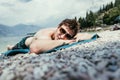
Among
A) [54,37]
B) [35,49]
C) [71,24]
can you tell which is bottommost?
[35,49]

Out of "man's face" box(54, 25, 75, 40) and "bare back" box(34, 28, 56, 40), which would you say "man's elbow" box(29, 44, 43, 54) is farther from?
"man's face" box(54, 25, 75, 40)

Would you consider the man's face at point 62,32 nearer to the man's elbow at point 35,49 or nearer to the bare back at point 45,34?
the bare back at point 45,34

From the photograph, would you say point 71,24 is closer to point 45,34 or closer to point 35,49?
point 45,34

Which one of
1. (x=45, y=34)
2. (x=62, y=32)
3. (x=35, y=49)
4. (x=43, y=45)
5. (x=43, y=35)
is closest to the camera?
(x=35, y=49)

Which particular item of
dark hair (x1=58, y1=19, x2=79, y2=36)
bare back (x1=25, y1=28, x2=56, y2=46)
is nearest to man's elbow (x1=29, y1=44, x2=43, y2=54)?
bare back (x1=25, y1=28, x2=56, y2=46)

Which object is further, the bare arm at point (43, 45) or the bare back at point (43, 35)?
the bare back at point (43, 35)

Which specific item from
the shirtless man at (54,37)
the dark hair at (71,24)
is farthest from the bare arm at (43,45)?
the dark hair at (71,24)

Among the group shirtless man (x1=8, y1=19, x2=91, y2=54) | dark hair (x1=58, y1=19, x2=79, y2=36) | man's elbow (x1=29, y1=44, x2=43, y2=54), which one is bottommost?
man's elbow (x1=29, y1=44, x2=43, y2=54)

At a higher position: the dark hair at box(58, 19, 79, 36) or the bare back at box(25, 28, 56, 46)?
the dark hair at box(58, 19, 79, 36)

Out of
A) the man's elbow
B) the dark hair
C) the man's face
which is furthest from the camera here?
the dark hair

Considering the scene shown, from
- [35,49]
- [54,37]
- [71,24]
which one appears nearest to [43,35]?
[54,37]

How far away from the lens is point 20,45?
1042 centimetres

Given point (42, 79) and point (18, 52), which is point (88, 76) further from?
point (18, 52)

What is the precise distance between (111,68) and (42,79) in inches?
20.5
